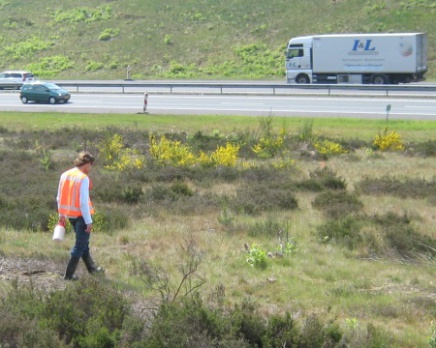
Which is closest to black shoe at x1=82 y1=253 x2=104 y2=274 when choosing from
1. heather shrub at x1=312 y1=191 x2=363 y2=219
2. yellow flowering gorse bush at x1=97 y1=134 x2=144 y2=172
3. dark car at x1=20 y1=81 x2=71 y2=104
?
heather shrub at x1=312 y1=191 x2=363 y2=219

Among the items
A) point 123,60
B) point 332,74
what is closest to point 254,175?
point 332,74

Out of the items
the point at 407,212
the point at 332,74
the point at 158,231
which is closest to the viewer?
the point at 158,231

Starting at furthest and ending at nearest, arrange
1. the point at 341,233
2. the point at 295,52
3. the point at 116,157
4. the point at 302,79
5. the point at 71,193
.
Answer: the point at 302,79 → the point at 295,52 → the point at 116,157 → the point at 341,233 → the point at 71,193

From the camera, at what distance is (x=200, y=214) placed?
14625mm

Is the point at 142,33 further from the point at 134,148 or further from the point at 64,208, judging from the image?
the point at 64,208

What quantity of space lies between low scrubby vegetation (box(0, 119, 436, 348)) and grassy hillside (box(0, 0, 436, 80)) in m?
30.8

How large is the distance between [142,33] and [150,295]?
5912cm

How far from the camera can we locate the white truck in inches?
1841

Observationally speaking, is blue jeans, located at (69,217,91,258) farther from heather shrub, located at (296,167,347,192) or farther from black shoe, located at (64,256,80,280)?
heather shrub, located at (296,167,347,192)

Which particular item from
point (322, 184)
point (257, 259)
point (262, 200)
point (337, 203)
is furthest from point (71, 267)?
point (322, 184)

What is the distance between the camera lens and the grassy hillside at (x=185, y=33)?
58656mm

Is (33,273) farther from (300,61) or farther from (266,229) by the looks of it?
(300,61)

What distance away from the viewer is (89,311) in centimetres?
754

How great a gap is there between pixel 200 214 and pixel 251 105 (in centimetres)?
2293
